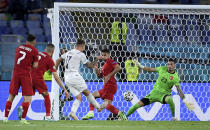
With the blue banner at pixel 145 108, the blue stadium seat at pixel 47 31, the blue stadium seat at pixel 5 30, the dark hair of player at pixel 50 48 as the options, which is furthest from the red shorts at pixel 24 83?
the blue stadium seat at pixel 5 30

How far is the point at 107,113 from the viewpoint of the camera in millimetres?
10320

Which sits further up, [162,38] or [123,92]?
[162,38]

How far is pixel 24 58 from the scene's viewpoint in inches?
285

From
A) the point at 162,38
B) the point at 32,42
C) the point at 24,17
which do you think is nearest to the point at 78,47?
the point at 32,42

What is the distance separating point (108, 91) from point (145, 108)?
130 cm

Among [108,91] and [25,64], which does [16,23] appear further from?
[25,64]

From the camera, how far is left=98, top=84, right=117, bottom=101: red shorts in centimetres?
943

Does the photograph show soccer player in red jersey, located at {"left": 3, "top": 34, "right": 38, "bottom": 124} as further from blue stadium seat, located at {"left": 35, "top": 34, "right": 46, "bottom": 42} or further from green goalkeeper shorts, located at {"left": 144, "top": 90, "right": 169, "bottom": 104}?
blue stadium seat, located at {"left": 35, "top": 34, "right": 46, "bottom": 42}

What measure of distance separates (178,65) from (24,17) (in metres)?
6.70

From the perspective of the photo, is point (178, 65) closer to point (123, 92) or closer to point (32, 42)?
point (123, 92)

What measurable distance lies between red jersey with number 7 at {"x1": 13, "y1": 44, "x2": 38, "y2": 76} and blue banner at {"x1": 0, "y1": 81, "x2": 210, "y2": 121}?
287 cm

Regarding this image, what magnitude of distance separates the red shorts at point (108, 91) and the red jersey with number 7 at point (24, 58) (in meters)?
2.44

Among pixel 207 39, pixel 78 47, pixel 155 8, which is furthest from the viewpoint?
pixel 207 39

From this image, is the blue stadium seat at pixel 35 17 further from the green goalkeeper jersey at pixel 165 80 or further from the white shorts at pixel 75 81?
the white shorts at pixel 75 81
